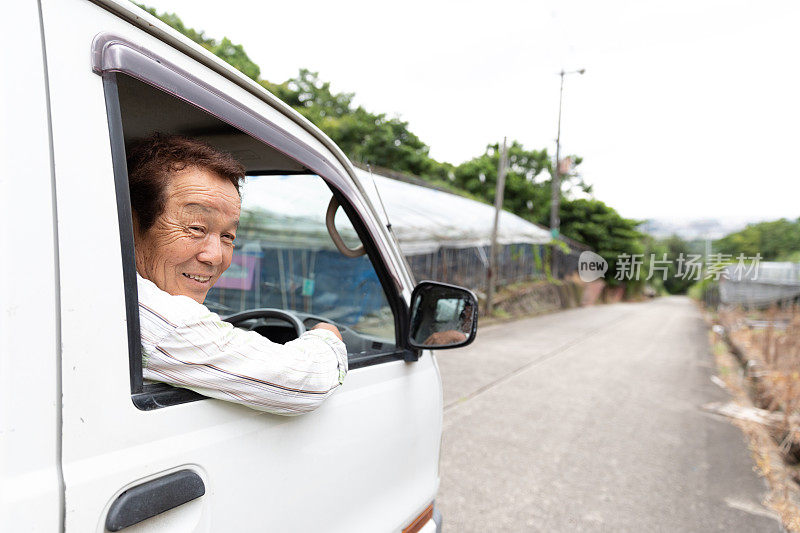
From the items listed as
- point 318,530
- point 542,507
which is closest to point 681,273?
point 542,507

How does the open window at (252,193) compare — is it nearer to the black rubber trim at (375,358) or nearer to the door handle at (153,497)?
the black rubber trim at (375,358)

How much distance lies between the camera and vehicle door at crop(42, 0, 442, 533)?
2.41 ft

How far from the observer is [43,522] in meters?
0.67

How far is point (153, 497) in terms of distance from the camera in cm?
78

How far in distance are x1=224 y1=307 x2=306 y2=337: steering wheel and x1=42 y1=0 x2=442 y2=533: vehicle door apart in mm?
367

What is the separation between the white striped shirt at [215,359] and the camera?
34.5 inches

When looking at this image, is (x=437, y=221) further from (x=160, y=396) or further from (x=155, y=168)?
(x=160, y=396)

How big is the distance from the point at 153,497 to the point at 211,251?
18.7 inches

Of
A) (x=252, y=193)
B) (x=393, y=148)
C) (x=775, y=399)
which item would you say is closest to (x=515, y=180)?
(x=393, y=148)

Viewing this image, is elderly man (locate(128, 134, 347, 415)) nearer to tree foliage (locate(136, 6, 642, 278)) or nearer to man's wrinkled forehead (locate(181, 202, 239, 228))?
man's wrinkled forehead (locate(181, 202, 239, 228))

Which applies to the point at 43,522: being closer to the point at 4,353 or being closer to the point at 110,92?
the point at 4,353

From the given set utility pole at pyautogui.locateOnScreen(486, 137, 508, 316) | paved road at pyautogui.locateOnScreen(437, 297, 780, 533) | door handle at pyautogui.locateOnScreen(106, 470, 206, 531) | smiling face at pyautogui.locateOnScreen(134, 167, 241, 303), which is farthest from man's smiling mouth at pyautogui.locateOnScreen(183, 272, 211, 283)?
utility pole at pyautogui.locateOnScreen(486, 137, 508, 316)

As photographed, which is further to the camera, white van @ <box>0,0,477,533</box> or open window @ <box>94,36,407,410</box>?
open window @ <box>94,36,407,410</box>

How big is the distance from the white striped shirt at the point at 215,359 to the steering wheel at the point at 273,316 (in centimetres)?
66
